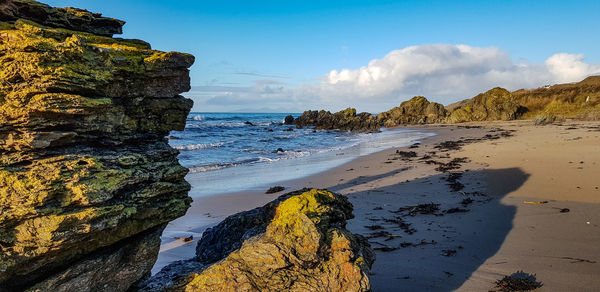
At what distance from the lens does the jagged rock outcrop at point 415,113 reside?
62938 mm

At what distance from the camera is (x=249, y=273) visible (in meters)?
4.39

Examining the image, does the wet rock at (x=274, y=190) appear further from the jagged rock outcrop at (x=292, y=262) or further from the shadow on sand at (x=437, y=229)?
the jagged rock outcrop at (x=292, y=262)

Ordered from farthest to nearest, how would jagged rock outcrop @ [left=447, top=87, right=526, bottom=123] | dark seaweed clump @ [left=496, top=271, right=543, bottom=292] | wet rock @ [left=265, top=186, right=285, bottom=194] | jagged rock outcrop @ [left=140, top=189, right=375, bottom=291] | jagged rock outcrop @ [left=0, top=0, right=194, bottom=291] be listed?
jagged rock outcrop @ [left=447, top=87, right=526, bottom=123] → wet rock @ [left=265, top=186, right=285, bottom=194] → dark seaweed clump @ [left=496, top=271, right=543, bottom=292] → jagged rock outcrop @ [left=140, top=189, right=375, bottom=291] → jagged rock outcrop @ [left=0, top=0, right=194, bottom=291]

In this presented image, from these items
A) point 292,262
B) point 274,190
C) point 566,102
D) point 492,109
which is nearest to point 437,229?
point 292,262

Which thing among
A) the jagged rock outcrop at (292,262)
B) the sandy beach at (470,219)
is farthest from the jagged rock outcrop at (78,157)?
the sandy beach at (470,219)

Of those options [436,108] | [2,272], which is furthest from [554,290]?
[436,108]

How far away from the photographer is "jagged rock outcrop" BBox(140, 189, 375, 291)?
428cm

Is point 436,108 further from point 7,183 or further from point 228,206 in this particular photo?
point 7,183

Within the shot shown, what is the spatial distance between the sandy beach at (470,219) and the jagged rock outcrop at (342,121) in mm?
43928

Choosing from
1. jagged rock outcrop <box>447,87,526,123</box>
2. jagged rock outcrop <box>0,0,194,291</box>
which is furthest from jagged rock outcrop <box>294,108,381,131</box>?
jagged rock outcrop <box>0,0,194,291</box>

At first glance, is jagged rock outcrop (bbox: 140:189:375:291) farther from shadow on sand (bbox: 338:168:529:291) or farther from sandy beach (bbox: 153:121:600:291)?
sandy beach (bbox: 153:121:600:291)

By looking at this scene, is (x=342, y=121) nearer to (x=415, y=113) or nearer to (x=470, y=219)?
(x=415, y=113)

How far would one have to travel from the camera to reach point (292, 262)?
4.38 metres

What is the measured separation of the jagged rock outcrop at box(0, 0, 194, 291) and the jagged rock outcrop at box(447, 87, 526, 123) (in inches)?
2233
